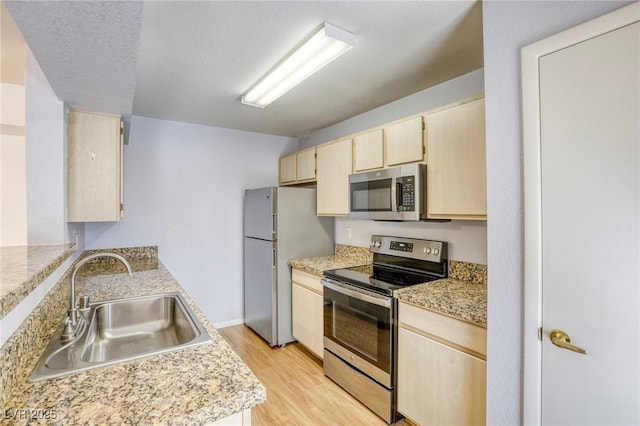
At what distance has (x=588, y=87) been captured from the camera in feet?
3.44

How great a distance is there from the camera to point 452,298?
Answer: 1740 millimetres

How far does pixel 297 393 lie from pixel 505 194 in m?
2.01

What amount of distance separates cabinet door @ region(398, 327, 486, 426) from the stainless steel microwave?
796mm

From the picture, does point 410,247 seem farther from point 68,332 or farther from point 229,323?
point 229,323

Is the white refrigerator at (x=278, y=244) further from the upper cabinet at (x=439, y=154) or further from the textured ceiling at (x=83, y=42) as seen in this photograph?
the textured ceiling at (x=83, y=42)

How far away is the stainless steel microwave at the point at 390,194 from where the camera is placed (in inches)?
82.1

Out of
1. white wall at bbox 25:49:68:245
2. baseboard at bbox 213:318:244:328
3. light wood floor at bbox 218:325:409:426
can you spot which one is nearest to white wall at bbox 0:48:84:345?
white wall at bbox 25:49:68:245

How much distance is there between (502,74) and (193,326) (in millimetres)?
1706

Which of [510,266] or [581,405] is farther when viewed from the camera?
[510,266]

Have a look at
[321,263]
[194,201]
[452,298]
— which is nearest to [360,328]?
[452,298]

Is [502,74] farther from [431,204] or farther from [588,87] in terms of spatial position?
[431,204]

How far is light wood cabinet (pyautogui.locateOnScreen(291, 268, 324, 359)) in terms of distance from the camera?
2680 mm

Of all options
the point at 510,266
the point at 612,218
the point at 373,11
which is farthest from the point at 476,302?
the point at 373,11

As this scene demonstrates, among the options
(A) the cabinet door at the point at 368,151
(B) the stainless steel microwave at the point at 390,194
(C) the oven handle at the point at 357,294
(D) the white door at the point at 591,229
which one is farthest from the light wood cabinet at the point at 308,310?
(D) the white door at the point at 591,229
